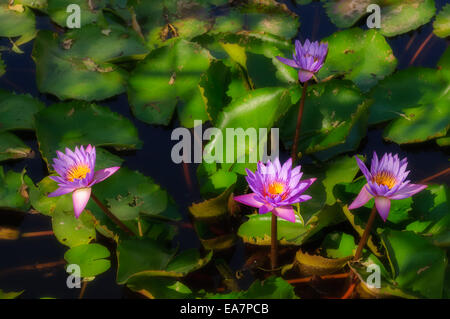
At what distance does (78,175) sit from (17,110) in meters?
0.82

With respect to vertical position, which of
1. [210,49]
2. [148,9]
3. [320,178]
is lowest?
[320,178]

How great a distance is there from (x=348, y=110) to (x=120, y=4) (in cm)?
148

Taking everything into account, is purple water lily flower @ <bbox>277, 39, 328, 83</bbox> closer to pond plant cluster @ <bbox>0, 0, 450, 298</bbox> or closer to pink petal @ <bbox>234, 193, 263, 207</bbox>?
pond plant cluster @ <bbox>0, 0, 450, 298</bbox>

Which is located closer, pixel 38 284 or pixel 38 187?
pixel 38 284

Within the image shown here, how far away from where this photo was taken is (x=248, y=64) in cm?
221

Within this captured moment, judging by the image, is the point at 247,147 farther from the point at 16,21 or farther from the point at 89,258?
the point at 16,21

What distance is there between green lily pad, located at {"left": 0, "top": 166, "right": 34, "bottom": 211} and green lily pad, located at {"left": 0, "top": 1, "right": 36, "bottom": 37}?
1.00 metres

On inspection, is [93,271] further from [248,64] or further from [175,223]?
[248,64]

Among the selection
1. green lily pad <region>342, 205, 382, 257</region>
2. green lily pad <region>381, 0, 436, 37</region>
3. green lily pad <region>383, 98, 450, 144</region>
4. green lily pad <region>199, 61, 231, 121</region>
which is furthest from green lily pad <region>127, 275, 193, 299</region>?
green lily pad <region>381, 0, 436, 37</region>

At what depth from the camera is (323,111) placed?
6.79 feet

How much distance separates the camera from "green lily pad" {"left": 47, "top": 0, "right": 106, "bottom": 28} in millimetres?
2684

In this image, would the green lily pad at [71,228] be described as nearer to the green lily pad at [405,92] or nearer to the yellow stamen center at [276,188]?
the yellow stamen center at [276,188]

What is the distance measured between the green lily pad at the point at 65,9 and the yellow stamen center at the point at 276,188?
1.70 meters
